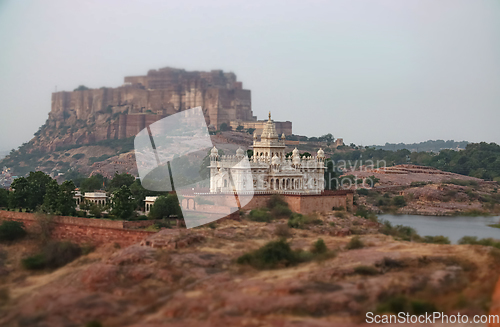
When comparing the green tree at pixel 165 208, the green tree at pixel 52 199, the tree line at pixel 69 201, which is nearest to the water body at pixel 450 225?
the green tree at pixel 165 208

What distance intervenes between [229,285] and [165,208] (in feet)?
30.0

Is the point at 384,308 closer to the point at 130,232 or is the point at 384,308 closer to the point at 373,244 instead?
the point at 373,244

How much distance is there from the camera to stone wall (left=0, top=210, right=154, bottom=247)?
24.8 m

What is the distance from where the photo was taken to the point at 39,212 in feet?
92.6

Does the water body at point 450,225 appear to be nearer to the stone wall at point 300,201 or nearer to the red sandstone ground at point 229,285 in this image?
the stone wall at point 300,201

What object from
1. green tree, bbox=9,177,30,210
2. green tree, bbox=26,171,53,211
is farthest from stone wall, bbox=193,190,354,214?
green tree, bbox=9,177,30,210

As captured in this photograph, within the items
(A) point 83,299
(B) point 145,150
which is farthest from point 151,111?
(A) point 83,299

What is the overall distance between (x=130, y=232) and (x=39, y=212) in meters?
5.42

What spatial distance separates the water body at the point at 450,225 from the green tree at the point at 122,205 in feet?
40.6

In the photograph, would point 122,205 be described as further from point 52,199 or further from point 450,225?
point 450,225

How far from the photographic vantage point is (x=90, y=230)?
85.8 feet

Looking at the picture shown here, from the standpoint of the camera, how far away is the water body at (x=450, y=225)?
104 feet

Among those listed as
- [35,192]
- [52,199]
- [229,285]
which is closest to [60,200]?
[52,199]

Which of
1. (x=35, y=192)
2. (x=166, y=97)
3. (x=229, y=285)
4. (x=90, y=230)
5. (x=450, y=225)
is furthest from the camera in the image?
(x=166, y=97)
